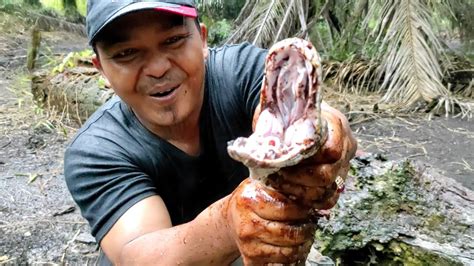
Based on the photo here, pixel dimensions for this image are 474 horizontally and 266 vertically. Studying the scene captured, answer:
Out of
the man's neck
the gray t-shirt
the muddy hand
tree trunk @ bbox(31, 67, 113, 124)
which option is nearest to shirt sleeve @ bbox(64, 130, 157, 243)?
the gray t-shirt

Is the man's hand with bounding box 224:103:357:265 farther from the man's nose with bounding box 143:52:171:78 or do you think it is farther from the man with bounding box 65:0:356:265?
the man's nose with bounding box 143:52:171:78

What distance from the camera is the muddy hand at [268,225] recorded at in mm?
1273

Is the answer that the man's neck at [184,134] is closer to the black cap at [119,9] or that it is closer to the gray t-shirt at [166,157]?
the gray t-shirt at [166,157]

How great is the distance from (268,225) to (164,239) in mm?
409

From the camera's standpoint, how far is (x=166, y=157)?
2008 millimetres

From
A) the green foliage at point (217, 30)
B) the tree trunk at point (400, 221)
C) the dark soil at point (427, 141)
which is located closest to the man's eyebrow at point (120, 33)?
the tree trunk at point (400, 221)

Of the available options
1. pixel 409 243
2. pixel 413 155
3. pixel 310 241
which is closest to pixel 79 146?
pixel 310 241

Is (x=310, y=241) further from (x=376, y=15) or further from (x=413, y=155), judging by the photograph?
(x=376, y=15)

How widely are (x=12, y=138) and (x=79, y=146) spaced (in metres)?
3.37

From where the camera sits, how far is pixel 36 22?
9.98 m

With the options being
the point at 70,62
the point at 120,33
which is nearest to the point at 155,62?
the point at 120,33

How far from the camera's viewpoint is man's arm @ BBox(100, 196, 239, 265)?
1458mm

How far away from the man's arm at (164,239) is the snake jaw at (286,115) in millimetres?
Answer: 257

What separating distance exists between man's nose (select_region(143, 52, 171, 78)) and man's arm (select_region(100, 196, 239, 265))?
1.17 feet
